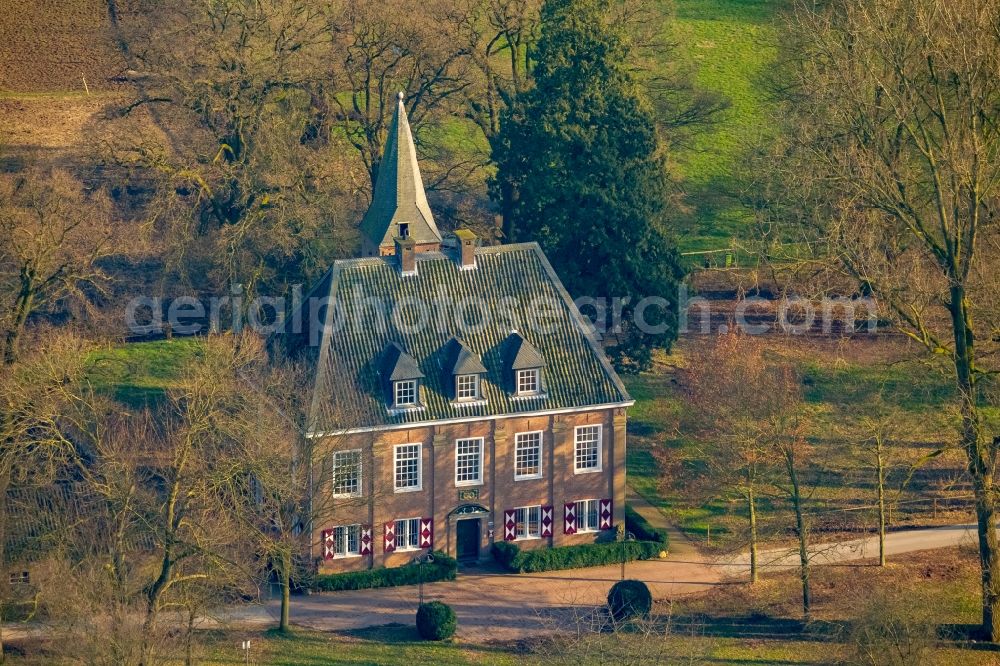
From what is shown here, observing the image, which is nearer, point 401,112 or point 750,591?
point 750,591

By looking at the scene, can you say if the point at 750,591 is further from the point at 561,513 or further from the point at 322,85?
the point at 322,85

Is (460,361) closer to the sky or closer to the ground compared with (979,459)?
closer to the sky

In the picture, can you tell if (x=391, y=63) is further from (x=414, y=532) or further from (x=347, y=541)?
(x=347, y=541)

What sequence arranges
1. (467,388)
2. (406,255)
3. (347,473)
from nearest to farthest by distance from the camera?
(347,473), (467,388), (406,255)

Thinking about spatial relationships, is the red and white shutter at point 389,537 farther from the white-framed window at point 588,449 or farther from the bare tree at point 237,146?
the bare tree at point 237,146

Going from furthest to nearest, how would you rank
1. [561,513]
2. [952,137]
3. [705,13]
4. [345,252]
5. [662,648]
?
[705,13] < [345,252] < [561,513] < [952,137] < [662,648]

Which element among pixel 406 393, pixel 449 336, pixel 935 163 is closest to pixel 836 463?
pixel 935 163

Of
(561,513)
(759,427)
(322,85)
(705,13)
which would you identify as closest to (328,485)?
(561,513)
